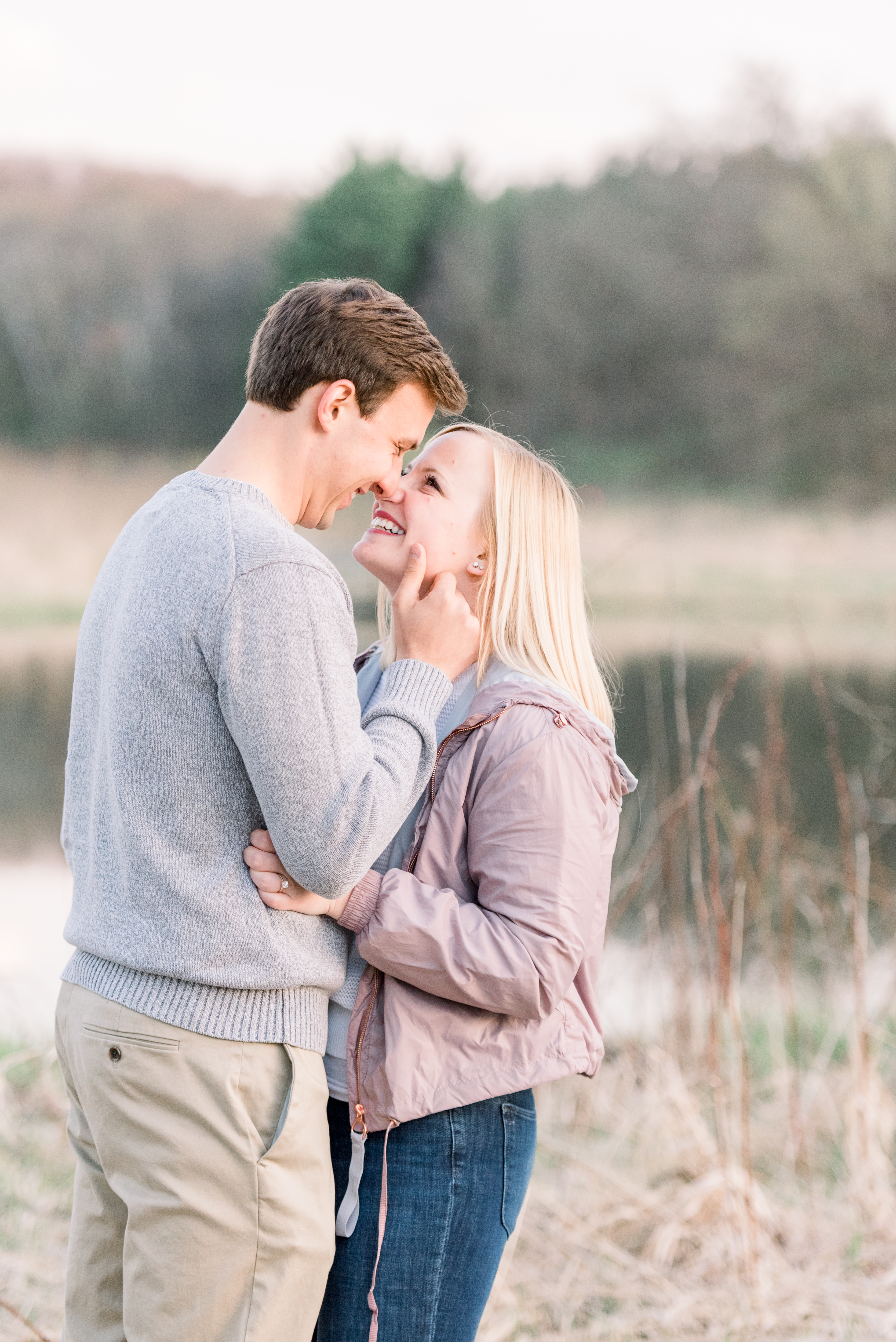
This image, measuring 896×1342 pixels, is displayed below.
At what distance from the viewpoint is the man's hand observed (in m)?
1.23

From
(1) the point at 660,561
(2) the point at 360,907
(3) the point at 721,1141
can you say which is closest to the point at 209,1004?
(2) the point at 360,907

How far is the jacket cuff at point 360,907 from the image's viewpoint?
45.9 inches

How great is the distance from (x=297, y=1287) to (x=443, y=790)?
52cm

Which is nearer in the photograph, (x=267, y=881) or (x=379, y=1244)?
(x=267, y=881)

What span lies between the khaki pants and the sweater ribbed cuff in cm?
37

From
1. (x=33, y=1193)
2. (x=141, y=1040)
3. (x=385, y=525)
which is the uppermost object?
(x=385, y=525)

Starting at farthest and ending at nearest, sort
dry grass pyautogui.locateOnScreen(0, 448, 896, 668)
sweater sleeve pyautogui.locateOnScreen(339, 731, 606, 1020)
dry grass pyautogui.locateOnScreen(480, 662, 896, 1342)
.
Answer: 1. dry grass pyautogui.locateOnScreen(0, 448, 896, 668)
2. dry grass pyautogui.locateOnScreen(480, 662, 896, 1342)
3. sweater sleeve pyautogui.locateOnScreen(339, 731, 606, 1020)

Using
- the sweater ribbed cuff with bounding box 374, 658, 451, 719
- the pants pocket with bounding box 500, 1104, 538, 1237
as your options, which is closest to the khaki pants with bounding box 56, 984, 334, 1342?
the pants pocket with bounding box 500, 1104, 538, 1237

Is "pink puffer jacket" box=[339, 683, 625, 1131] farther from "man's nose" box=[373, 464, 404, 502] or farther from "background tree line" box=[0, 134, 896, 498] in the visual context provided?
"background tree line" box=[0, 134, 896, 498]

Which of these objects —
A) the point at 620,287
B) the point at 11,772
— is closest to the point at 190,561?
the point at 11,772

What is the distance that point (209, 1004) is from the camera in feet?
3.57

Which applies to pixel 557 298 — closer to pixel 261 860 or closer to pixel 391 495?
pixel 391 495

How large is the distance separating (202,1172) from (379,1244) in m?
0.24

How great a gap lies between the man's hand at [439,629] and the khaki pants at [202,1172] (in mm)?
433
